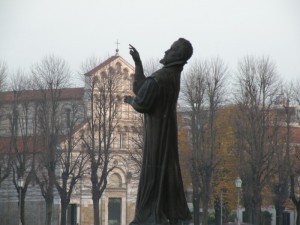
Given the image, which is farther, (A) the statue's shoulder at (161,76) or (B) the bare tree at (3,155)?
(B) the bare tree at (3,155)

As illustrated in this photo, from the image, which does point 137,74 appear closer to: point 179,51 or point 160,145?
point 179,51

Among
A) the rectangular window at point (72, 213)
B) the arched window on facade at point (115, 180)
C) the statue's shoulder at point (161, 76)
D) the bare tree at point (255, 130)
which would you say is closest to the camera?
the statue's shoulder at point (161, 76)

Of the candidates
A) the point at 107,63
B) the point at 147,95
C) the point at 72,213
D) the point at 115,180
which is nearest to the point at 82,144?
the point at 107,63

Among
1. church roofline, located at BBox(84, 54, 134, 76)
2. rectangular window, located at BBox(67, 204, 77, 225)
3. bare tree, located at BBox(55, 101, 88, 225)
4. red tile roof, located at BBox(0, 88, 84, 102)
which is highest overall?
church roofline, located at BBox(84, 54, 134, 76)

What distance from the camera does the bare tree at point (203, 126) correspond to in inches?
2299

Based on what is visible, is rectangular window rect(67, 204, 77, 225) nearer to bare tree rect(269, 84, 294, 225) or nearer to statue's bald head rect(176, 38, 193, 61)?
bare tree rect(269, 84, 294, 225)

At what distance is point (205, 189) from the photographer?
2276 inches

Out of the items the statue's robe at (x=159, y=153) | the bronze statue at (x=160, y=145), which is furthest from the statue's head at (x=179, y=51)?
the statue's robe at (x=159, y=153)

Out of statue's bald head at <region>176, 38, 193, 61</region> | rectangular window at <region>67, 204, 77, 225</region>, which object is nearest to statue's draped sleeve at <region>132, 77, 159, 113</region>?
statue's bald head at <region>176, 38, 193, 61</region>

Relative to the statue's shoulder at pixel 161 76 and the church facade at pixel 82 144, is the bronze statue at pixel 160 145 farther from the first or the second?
the church facade at pixel 82 144

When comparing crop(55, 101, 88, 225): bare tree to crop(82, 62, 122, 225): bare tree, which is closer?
crop(55, 101, 88, 225): bare tree

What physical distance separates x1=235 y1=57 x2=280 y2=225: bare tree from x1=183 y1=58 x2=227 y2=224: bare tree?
5.68 feet

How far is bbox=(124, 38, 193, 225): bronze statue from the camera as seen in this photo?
46.1ft

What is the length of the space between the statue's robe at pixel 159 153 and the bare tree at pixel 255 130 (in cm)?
4398
